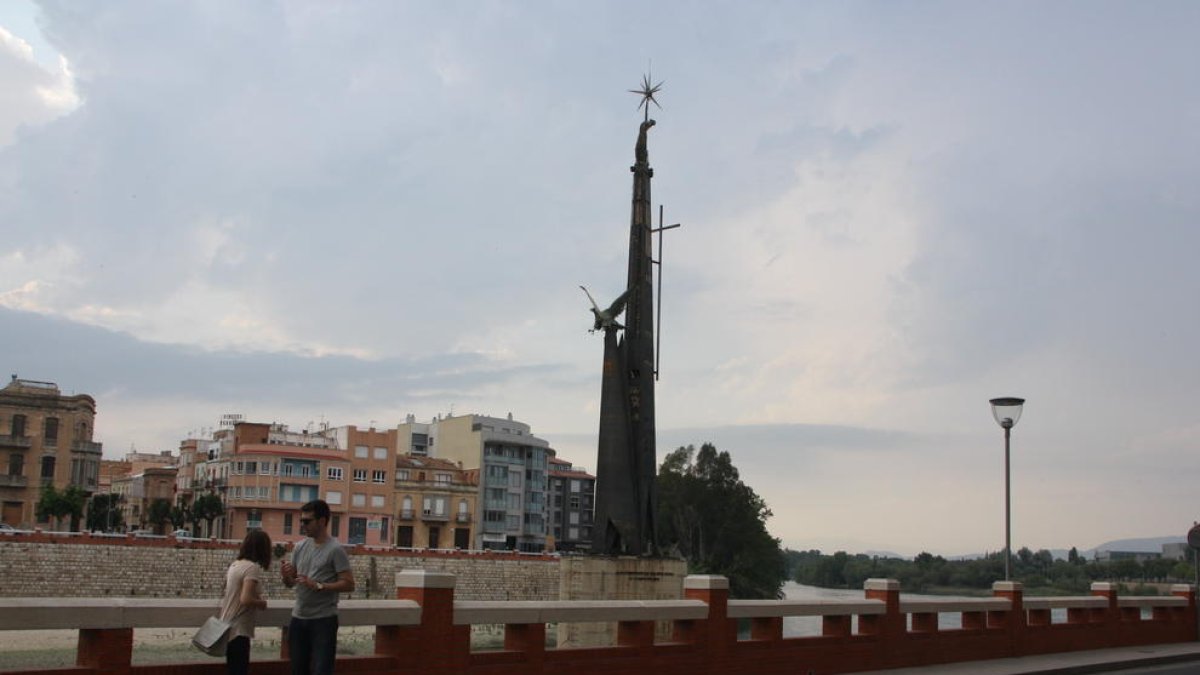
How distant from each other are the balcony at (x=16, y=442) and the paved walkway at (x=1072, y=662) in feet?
238

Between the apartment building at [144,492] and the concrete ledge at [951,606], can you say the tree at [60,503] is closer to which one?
the apartment building at [144,492]

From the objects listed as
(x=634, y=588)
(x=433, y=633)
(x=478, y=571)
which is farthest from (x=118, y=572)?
(x=433, y=633)

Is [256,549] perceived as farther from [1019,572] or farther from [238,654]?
[1019,572]

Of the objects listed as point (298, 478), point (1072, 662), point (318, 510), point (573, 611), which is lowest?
point (1072, 662)

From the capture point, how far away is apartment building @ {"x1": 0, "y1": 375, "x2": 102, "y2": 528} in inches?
3049

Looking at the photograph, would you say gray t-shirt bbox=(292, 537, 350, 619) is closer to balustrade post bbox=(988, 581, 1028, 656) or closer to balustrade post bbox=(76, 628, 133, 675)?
balustrade post bbox=(76, 628, 133, 675)

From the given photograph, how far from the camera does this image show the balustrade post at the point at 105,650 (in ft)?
30.5

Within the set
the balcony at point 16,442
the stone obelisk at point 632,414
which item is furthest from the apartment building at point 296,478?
the stone obelisk at point 632,414

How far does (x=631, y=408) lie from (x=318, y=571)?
63.1 ft

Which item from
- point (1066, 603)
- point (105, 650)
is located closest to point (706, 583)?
point (105, 650)

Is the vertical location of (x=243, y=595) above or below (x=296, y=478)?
below

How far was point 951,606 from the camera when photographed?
59.8ft

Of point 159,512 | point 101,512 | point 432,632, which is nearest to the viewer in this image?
point 432,632

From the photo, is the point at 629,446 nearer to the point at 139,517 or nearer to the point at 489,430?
the point at 489,430
